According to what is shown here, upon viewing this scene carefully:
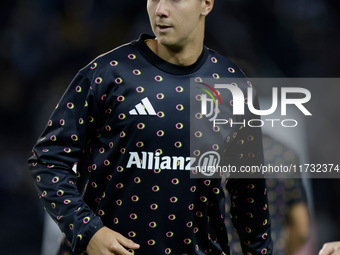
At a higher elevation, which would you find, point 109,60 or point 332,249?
point 109,60

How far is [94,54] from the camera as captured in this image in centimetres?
352

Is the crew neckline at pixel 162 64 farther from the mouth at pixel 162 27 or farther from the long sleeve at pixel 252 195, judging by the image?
the long sleeve at pixel 252 195

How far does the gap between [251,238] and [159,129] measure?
624 mm

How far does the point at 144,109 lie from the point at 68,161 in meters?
0.29

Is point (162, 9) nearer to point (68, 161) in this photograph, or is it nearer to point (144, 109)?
point (144, 109)

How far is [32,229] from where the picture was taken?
11.5 ft

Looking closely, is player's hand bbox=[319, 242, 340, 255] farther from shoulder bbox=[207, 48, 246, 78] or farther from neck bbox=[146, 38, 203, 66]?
neck bbox=[146, 38, 203, 66]

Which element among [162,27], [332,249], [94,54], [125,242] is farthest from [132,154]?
[94,54]

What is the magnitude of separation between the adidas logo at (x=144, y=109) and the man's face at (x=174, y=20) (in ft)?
0.64

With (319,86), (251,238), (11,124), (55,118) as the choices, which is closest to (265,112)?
(319,86)

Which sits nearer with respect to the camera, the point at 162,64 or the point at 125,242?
the point at 125,242

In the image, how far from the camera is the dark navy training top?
73.5 inches

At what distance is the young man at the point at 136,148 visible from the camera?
1869mm

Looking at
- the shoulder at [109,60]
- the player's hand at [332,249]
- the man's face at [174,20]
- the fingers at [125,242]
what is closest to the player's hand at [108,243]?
the fingers at [125,242]
